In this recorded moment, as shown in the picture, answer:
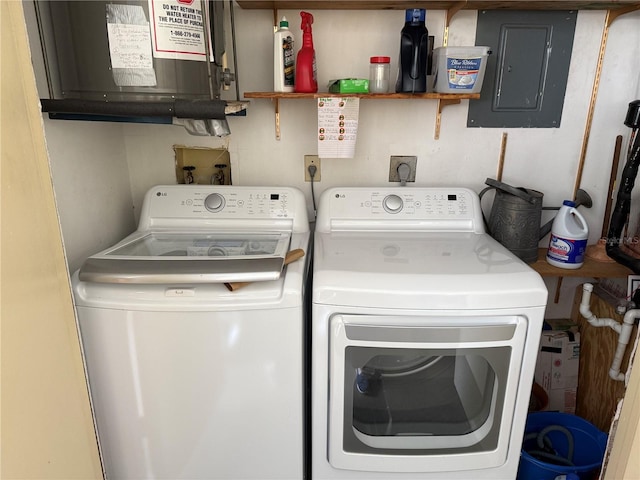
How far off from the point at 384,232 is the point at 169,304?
2.73 feet

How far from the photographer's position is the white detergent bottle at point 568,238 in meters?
1.56

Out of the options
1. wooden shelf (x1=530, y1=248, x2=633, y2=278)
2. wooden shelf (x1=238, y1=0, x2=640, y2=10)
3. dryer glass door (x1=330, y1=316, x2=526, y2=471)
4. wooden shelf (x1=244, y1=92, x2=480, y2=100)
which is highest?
wooden shelf (x1=238, y1=0, x2=640, y2=10)

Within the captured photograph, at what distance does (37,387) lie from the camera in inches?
37.5

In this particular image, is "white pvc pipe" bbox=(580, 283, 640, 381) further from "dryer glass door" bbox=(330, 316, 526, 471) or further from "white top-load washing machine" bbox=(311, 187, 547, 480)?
"dryer glass door" bbox=(330, 316, 526, 471)

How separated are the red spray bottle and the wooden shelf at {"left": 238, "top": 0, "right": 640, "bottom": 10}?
0.09 metres

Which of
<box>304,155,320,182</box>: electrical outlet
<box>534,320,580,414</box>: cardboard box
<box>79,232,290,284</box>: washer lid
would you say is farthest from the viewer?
<box>534,320,580,414</box>: cardboard box

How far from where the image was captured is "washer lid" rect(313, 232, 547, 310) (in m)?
1.17

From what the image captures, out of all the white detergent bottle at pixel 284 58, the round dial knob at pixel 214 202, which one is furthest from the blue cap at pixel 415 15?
the round dial knob at pixel 214 202

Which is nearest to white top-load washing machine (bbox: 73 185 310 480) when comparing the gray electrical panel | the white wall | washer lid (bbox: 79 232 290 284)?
washer lid (bbox: 79 232 290 284)

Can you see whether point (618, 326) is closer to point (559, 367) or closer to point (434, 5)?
point (559, 367)

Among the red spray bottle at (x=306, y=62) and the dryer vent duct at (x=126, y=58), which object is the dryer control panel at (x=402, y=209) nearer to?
the red spray bottle at (x=306, y=62)

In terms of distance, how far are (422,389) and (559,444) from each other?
32.5 inches

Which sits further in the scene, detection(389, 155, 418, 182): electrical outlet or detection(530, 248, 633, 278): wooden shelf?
detection(389, 155, 418, 182): electrical outlet

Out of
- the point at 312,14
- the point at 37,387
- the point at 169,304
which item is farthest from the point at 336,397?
the point at 312,14
